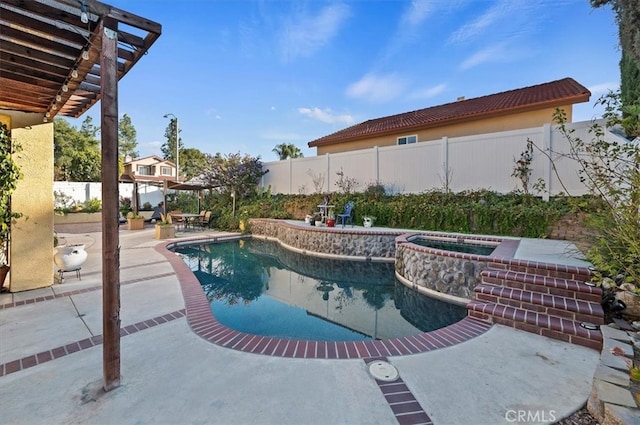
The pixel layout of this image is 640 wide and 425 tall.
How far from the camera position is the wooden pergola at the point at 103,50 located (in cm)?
228

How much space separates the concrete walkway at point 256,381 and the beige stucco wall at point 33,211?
64.5 inches

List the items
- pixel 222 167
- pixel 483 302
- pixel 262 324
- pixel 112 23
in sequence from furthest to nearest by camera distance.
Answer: pixel 222 167 < pixel 262 324 < pixel 483 302 < pixel 112 23

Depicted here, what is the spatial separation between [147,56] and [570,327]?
5553 millimetres

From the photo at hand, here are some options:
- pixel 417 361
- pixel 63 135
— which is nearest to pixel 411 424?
pixel 417 361

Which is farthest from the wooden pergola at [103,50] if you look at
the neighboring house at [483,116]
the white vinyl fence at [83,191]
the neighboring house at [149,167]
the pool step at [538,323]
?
the neighboring house at [149,167]

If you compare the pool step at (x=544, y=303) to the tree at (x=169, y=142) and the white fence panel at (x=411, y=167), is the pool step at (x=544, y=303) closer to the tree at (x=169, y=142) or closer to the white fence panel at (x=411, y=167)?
the white fence panel at (x=411, y=167)

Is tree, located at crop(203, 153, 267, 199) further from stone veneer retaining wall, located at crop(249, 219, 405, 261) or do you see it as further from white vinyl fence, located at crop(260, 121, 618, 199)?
stone veneer retaining wall, located at crop(249, 219, 405, 261)

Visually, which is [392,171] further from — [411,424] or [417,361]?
[411,424]

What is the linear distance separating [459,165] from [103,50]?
10.5 m

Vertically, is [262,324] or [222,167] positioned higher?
[222,167]

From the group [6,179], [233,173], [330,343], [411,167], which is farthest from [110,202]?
[233,173]

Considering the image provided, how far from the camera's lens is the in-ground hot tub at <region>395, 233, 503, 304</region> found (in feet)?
17.8

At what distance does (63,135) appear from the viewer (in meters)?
27.0

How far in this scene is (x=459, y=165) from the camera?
10.3 m
